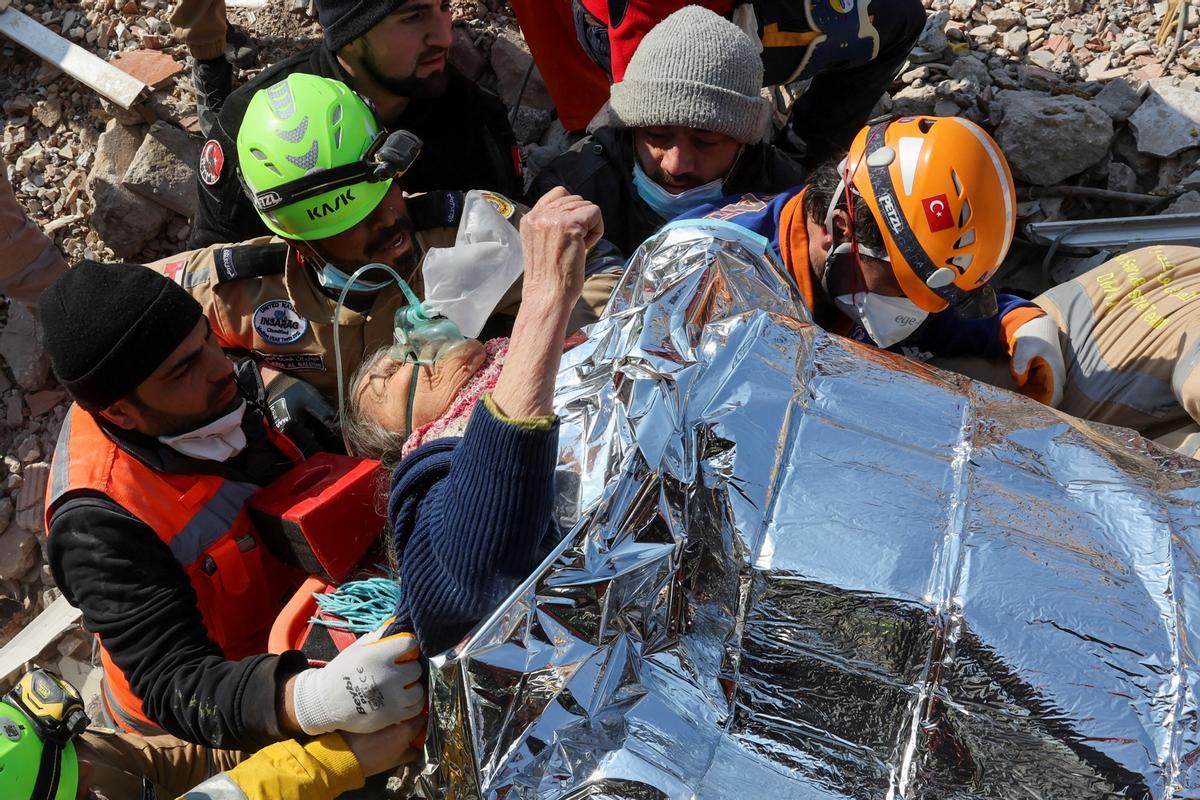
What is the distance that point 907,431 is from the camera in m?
2.03

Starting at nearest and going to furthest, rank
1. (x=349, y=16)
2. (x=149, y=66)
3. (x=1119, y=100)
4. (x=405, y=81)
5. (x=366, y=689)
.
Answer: (x=366, y=689) < (x=349, y=16) < (x=405, y=81) < (x=1119, y=100) < (x=149, y=66)

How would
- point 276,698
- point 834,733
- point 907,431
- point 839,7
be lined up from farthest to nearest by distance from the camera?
point 839,7 < point 276,698 < point 907,431 < point 834,733

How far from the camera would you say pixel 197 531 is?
2.62 meters

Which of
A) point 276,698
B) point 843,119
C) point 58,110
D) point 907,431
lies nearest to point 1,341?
point 58,110

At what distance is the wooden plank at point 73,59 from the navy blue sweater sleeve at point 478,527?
357 cm

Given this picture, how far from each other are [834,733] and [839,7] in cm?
280

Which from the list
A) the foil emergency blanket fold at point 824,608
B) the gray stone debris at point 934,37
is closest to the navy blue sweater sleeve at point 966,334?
the foil emergency blanket fold at point 824,608

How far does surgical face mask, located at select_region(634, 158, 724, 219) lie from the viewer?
Answer: 3330 millimetres

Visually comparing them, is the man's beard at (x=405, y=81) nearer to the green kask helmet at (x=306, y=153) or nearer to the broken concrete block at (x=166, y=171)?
the green kask helmet at (x=306, y=153)

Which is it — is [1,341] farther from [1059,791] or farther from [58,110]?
[1059,791]

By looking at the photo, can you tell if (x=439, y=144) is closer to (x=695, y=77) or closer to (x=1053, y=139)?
(x=695, y=77)

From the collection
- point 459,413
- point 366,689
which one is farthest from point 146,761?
point 459,413

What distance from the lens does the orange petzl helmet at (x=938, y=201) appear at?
266 cm

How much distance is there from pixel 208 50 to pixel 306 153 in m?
1.92
